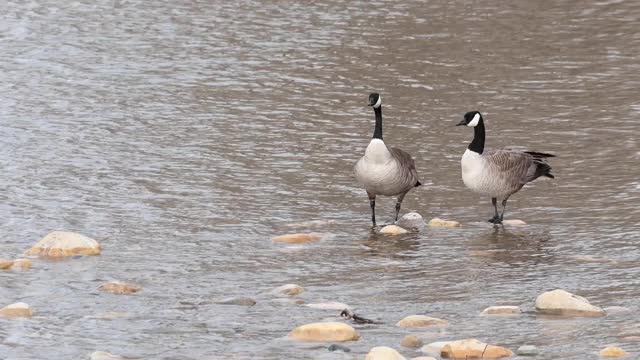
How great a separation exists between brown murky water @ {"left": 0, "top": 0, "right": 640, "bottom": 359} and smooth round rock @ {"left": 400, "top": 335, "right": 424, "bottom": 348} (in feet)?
0.33

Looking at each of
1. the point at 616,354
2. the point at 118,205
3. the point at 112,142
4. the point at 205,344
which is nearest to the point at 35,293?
the point at 205,344

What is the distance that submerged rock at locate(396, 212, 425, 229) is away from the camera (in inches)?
557

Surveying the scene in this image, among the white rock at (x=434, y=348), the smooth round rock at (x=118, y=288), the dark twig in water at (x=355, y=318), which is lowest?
the smooth round rock at (x=118, y=288)

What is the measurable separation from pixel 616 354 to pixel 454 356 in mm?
1130

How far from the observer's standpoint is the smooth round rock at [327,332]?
33.0 ft

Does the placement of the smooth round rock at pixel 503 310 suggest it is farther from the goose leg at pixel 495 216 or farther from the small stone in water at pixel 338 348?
the goose leg at pixel 495 216

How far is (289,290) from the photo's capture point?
37.6 feet

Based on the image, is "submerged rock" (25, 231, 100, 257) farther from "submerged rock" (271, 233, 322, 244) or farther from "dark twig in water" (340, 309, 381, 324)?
"dark twig in water" (340, 309, 381, 324)

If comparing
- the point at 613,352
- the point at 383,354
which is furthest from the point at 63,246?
the point at 613,352

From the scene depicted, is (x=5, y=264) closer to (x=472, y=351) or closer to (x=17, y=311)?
(x=17, y=311)

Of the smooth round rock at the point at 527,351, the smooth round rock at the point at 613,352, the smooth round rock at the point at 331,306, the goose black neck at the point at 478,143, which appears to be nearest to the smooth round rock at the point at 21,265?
the smooth round rock at the point at 331,306

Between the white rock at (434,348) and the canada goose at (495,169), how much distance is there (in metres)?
4.49

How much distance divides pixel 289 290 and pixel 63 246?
2436 millimetres

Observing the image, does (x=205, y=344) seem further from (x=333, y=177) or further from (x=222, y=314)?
(x=333, y=177)
